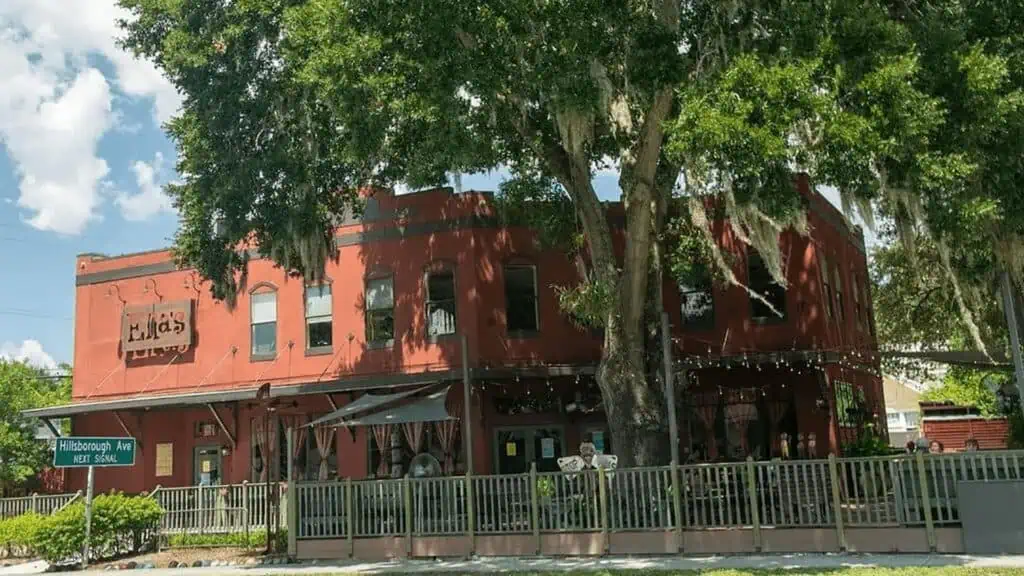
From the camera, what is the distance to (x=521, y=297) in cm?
2120

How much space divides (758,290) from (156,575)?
46.1ft

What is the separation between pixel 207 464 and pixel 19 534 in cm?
607

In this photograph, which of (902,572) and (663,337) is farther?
(663,337)

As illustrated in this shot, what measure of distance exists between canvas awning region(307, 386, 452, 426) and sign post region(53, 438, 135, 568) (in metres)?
3.31

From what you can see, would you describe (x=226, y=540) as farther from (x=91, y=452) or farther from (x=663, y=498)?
(x=663, y=498)

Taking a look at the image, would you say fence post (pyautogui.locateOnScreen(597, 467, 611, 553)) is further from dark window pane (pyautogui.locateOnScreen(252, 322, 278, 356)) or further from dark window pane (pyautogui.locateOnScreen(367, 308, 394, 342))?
dark window pane (pyautogui.locateOnScreen(252, 322, 278, 356))

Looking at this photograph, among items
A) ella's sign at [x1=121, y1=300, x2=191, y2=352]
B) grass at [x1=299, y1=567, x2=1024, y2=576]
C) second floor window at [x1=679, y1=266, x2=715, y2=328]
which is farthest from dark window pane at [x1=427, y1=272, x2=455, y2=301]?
grass at [x1=299, y1=567, x2=1024, y2=576]

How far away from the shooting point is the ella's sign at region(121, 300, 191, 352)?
23.9 m

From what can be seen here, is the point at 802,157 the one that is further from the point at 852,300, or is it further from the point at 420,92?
the point at 852,300

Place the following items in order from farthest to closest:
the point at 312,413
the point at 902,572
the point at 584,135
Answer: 1. the point at 312,413
2. the point at 584,135
3. the point at 902,572

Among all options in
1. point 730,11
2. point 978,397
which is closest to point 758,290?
point 730,11

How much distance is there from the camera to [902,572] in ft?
35.3

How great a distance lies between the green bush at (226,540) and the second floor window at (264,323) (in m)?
6.18

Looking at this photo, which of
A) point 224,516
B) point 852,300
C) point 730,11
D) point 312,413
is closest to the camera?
point 730,11
